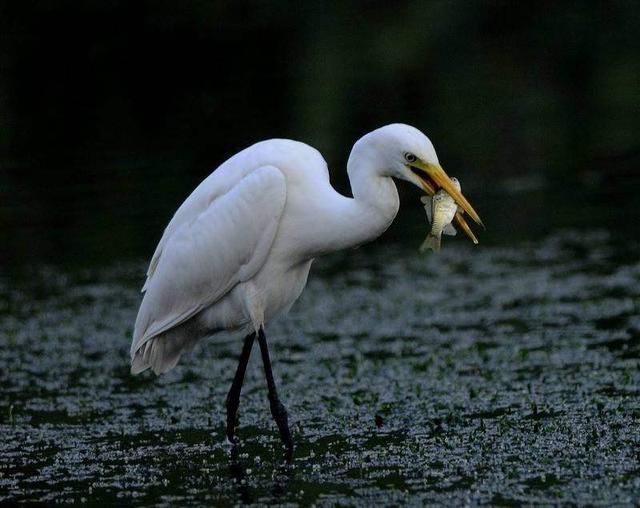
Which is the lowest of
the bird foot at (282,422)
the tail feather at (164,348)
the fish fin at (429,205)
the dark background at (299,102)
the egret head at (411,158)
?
the bird foot at (282,422)

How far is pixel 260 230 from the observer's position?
26.1ft

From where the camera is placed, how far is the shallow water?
7102mm

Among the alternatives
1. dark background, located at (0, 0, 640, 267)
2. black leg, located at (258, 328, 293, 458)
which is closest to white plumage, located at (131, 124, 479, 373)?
black leg, located at (258, 328, 293, 458)

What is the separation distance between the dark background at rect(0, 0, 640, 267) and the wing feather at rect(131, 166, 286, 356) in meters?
5.81

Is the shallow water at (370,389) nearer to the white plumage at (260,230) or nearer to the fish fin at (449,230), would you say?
the white plumage at (260,230)

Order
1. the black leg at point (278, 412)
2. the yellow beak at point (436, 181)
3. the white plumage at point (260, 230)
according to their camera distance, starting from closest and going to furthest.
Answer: the yellow beak at point (436, 181) → the white plumage at point (260, 230) → the black leg at point (278, 412)

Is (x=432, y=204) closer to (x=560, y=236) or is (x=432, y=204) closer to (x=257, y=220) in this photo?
(x=257, y=220)

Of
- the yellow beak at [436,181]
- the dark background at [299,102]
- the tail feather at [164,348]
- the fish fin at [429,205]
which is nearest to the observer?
the yellow beak at [436,181]

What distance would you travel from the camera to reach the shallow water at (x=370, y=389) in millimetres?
7102

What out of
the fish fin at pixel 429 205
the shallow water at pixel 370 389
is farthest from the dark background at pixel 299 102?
the fish fin at pixel 429 205

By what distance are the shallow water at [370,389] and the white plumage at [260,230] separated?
70 centimetres

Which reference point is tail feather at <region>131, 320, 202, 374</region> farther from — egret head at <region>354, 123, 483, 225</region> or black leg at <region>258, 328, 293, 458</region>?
egret head at <region>354, 123, 483, 225</region>

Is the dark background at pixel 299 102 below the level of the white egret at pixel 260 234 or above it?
above

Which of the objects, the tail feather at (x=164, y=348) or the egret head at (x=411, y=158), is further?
the tail feather at (x=164, y=348)
